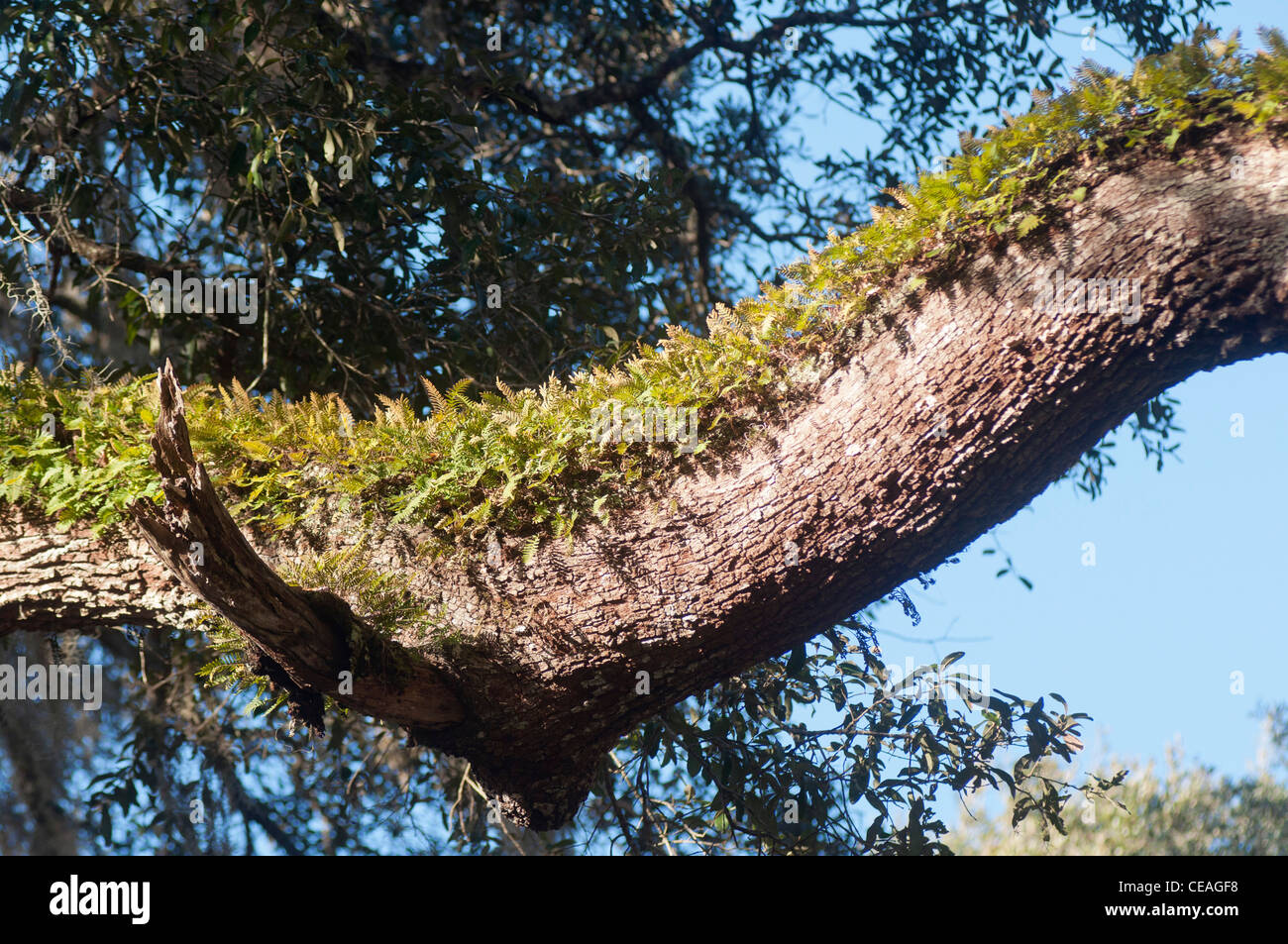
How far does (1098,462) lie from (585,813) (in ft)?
13.3

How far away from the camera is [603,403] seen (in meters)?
3.86

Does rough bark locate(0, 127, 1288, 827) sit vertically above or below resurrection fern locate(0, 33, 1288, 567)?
below

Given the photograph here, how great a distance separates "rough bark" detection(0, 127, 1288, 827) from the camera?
Result: 328 cm

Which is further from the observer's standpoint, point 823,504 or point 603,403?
point 603,403

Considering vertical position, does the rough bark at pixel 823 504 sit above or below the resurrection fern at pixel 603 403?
below

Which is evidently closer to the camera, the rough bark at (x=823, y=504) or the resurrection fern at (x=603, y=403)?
the rough bark at (x=823, y=504)

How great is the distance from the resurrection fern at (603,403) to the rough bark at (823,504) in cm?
10

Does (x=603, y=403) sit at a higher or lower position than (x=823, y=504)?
higher

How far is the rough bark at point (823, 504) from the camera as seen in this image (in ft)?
10.8

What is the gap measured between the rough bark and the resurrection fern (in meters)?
0.10

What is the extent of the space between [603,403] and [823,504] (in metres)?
0.86
